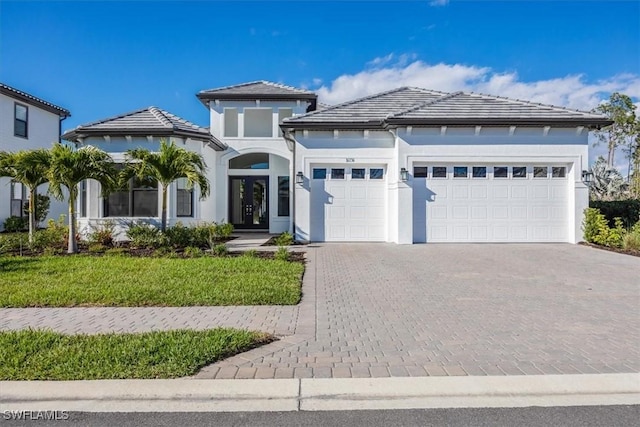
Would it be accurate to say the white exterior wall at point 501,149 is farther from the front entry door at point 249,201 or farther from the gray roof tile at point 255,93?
the front entry door at point 249,201

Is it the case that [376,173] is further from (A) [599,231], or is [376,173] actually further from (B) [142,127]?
(B) [142,127]

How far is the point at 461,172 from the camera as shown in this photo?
13.9 m

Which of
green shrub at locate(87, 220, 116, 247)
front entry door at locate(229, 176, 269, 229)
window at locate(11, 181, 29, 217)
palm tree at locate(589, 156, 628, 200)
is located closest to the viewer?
green shrub at locate(87, 220, 116, 247)

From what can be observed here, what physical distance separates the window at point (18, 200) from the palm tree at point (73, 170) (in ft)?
35.2

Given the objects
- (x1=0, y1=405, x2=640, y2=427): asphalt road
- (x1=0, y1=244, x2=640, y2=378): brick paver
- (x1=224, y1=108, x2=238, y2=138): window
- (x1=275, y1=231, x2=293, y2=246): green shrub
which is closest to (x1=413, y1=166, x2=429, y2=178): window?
(x1=275, y1=231, x2=293, y2=246): green shrub

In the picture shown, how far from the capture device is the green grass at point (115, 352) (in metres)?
3.75

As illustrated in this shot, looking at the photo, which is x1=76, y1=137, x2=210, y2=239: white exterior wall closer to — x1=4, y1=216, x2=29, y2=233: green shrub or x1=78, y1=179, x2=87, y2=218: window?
x1=78, y1=179, x2=87, y2=218: window

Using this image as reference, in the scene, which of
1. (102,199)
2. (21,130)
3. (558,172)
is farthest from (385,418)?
(21,130)

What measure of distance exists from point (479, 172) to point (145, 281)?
36.8ft

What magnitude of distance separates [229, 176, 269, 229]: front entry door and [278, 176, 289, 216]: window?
663mm

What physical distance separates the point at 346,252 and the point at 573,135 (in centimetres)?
901

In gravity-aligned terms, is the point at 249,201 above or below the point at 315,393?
above

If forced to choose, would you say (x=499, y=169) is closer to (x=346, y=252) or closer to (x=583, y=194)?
(x=583, y=194)

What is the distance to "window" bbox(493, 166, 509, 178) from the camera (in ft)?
45.5
